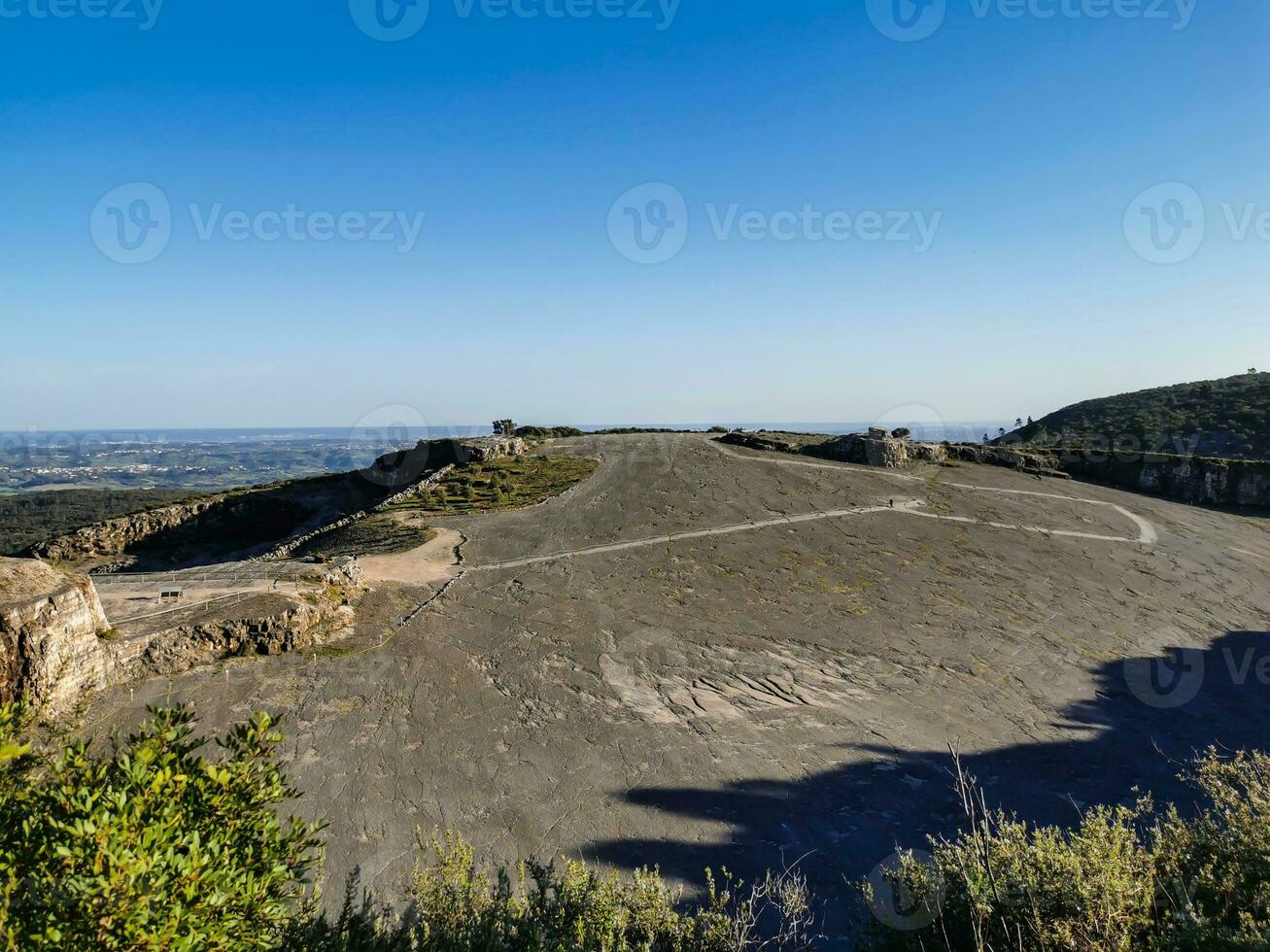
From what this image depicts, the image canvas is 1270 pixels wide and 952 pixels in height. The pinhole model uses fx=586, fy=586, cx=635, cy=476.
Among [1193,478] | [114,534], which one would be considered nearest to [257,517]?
[114,534]

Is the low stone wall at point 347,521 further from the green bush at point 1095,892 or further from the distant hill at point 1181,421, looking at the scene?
the distant hill at point 1181,421

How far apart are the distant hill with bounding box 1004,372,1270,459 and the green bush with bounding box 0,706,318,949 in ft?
169

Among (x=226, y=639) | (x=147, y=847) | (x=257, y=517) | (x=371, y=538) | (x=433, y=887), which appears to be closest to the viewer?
(x=147, y=847)

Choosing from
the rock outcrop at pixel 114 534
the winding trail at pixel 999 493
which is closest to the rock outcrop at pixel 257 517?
the rock outcrop at pixel 114 534

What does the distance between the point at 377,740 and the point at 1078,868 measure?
9.16m

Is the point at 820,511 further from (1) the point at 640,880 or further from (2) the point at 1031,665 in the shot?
(1) the point at 640,880

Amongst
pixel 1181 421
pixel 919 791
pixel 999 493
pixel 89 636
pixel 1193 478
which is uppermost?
pixel 1181 421

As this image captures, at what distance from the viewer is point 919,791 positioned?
8633 mm

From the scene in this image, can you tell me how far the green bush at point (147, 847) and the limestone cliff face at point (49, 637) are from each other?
269 inches

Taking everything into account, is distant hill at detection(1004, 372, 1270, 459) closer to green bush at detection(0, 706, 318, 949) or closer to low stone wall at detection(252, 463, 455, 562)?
low stone wall at detection(252, 463, 455, 562)

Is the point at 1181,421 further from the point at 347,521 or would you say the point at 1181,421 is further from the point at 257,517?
the point at 257,517

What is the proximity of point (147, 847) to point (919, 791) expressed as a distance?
9148 millimetres

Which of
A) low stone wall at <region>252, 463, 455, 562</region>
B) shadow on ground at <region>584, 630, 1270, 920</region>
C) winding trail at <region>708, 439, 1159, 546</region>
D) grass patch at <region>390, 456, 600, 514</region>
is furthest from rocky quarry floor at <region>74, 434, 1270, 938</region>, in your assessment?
low stone wall at <region>252, 463, 455, 562</region>

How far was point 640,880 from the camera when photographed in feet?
17.8
